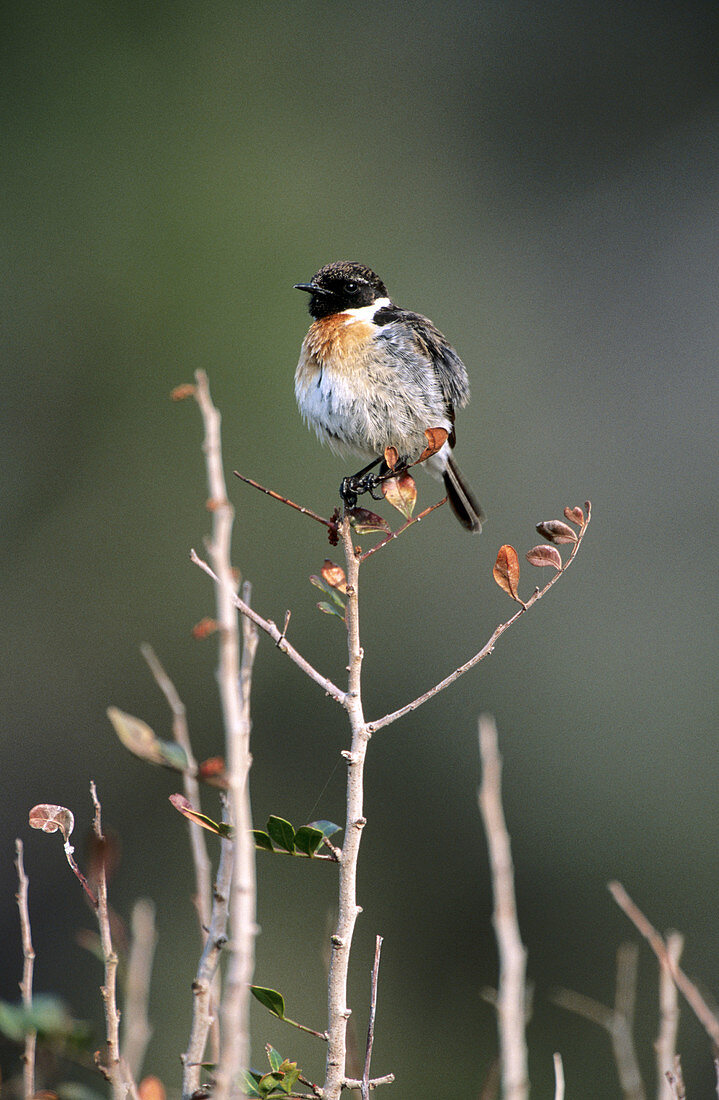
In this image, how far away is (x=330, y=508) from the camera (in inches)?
459

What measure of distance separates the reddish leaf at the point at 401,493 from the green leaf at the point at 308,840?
94 centimetres

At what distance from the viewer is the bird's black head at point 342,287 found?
5.11 metres

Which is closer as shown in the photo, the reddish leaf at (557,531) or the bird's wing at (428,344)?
the reddish leaf at (557,531)

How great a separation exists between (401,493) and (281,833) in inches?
40.1

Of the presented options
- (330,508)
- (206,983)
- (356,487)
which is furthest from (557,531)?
(330,508)

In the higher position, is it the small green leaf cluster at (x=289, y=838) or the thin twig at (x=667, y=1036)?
the small green leaf cluster at (x=289, y=838)

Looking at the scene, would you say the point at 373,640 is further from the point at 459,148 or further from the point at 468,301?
the point at 459,148

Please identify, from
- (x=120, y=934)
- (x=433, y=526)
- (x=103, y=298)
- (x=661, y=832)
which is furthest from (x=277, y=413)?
(x=120, y=934)

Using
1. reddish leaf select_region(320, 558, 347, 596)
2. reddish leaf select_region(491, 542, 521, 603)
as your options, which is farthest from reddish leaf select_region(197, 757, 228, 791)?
reddish leaf select_region(491, 542, 521, 603)

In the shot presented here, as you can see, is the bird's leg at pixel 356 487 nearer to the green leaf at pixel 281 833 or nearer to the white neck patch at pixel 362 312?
the white neck patch at pixel 362 312

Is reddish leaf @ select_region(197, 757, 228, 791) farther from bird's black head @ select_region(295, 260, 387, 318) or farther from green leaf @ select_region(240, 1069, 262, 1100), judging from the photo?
bird's black head @ select_region(295, 260, 387, 318)

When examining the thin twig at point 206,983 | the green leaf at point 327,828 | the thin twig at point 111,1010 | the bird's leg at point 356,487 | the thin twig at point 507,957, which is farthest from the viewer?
the bird's leg at point 356,487

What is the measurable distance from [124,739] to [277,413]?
36.1 ft

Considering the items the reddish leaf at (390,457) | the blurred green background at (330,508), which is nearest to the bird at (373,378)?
the reddish leaf at (390,457)
